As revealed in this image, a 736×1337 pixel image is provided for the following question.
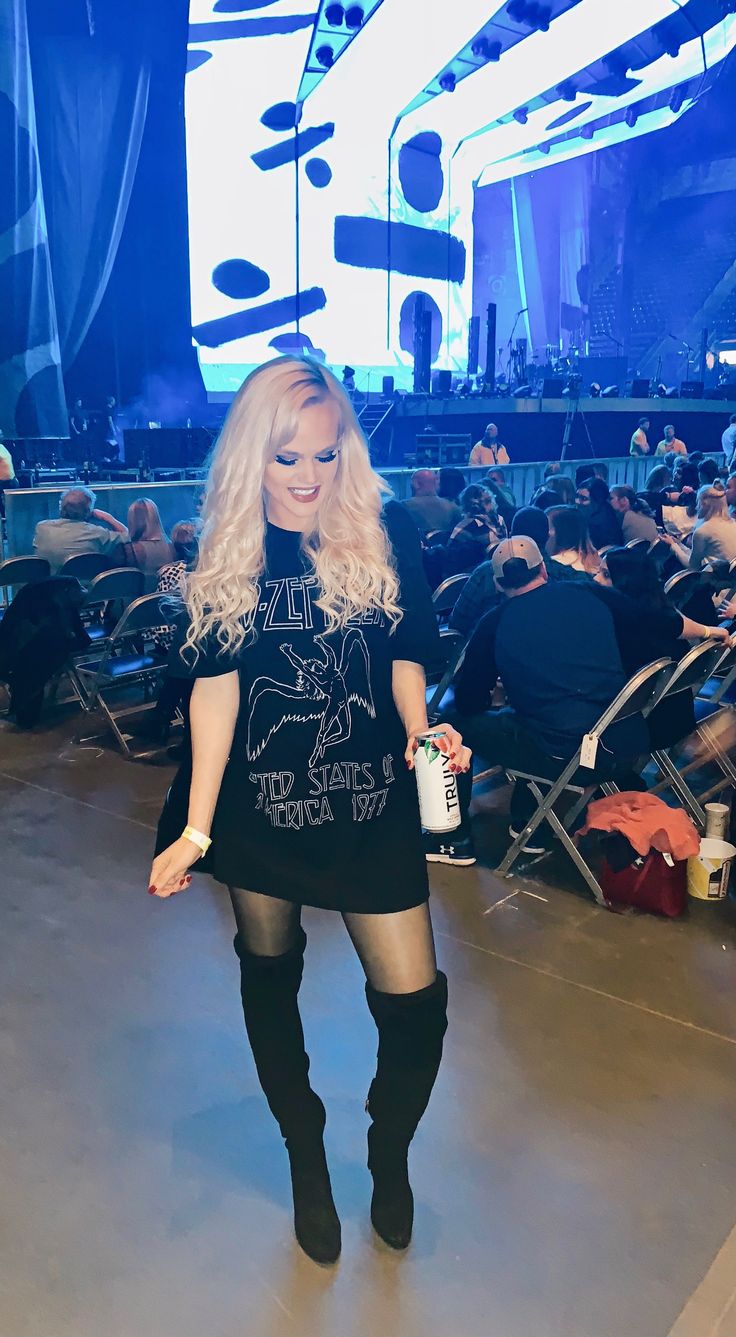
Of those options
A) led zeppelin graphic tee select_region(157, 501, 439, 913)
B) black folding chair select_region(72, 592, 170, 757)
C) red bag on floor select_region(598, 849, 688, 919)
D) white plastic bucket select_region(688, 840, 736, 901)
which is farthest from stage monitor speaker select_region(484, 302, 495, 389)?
led zeppelin graphic tee select_region(157, 501, 439, 913)

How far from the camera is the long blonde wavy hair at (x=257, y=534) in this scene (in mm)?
1594

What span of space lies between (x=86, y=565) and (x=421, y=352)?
35.9 feet

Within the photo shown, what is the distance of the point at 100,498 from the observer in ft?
24.6

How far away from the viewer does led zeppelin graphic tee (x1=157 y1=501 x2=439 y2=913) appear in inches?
63.4

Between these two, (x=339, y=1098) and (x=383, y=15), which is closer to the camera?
(x=339, y=1098)

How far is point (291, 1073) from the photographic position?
1.74m

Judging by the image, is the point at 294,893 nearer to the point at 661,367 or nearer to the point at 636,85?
the point at 636,85

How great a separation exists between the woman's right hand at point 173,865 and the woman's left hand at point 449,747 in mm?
401

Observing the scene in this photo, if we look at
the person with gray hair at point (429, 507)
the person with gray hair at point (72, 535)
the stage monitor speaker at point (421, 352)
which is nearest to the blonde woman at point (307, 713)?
the person with gray hair at point (72, 535)

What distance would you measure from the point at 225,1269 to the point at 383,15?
14.7 meters

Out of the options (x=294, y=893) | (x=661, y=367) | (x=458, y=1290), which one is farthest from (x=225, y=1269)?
(x=661, y=367)

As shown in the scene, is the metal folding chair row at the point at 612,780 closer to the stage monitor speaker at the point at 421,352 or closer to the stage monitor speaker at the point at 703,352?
the stage monitor speaker at the point at 421,352

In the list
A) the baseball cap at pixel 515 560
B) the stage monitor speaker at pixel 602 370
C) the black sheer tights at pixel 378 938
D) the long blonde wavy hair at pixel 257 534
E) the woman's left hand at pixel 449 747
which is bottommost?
the black sheer tights at pixel 378 938

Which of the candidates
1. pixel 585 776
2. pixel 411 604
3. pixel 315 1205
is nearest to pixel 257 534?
pixel 411 604
